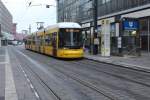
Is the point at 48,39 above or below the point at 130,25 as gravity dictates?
below

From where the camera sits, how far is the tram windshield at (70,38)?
3484 centimetres

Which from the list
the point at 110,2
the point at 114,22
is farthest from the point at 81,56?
the point at 110,2

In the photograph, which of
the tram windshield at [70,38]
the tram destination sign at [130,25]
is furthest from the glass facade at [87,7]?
the tram windshield at [70,38]

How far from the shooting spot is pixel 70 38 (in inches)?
1380

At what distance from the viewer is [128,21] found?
36.1 meters

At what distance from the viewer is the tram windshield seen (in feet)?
114

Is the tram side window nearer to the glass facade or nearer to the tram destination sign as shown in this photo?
the tram destination sign

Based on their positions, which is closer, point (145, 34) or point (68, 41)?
point (68, 41)

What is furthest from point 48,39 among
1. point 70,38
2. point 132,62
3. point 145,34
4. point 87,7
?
point 87,7

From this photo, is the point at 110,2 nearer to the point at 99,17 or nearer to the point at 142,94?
the point at 99,17

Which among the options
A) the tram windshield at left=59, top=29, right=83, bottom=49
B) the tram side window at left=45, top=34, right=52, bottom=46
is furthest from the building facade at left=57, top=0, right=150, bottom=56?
the tram side window at left=45, top=34, right=52, bottom=46

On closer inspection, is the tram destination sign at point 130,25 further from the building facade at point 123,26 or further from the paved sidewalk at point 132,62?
the paved sidewalk at point 132,62

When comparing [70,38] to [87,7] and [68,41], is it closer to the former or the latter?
[68,41]

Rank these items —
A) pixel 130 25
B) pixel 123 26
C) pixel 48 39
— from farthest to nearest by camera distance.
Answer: pixel 48 39 → pixel 130 25 → pixel 123 26
